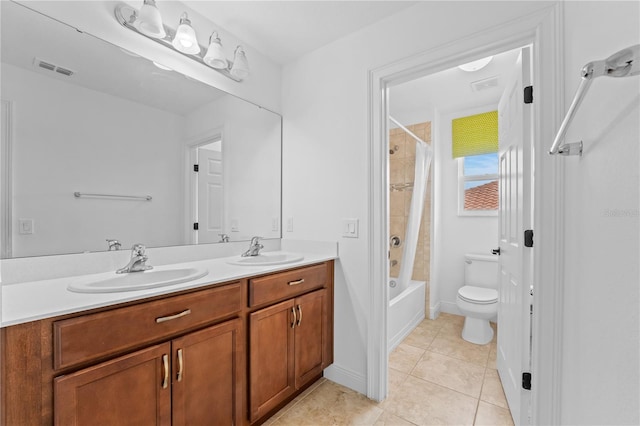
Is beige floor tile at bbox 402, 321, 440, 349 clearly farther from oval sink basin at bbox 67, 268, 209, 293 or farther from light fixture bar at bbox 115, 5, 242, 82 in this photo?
light fixture bar at bbox 115, 5, 242, 82

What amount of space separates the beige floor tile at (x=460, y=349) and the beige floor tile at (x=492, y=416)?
50 centimetres

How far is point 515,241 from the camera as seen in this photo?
1.54m

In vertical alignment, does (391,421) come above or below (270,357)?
below

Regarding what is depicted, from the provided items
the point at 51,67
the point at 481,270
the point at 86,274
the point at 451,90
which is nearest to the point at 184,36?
the point at 51,67

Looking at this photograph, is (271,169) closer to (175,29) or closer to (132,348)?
Result: (175,29)

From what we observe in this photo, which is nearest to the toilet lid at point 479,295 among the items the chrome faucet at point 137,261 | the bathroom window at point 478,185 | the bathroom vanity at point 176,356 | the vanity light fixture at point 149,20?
the bathroom window at point 478,185

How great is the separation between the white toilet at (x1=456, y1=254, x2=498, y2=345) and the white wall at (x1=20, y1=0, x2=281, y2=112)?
7.69 feet

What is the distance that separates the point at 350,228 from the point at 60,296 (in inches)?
56.4

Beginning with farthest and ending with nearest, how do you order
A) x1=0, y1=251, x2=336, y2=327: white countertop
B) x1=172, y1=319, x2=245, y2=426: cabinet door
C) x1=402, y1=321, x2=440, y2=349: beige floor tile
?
x1=402, y1=321, x2=440, y2=349: beige floor tile → x1=172, y1=319, x2=245, y2=426: cabinet door → x1=0, y1=251, x2=336, y2=327: white countertop

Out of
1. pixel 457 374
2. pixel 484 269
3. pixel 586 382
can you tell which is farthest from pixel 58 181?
pixel 484 269

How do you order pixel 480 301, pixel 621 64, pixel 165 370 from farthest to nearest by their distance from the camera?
1. pixel 480 301
2. pixel 165 370
3. pixel 621 64

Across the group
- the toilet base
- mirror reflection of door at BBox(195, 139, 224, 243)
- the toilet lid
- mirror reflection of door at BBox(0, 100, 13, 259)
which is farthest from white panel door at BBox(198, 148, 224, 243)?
the toilet base

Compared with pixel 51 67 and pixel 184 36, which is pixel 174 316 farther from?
pixel 184 36

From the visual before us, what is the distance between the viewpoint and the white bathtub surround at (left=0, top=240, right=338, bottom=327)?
0.86 m
